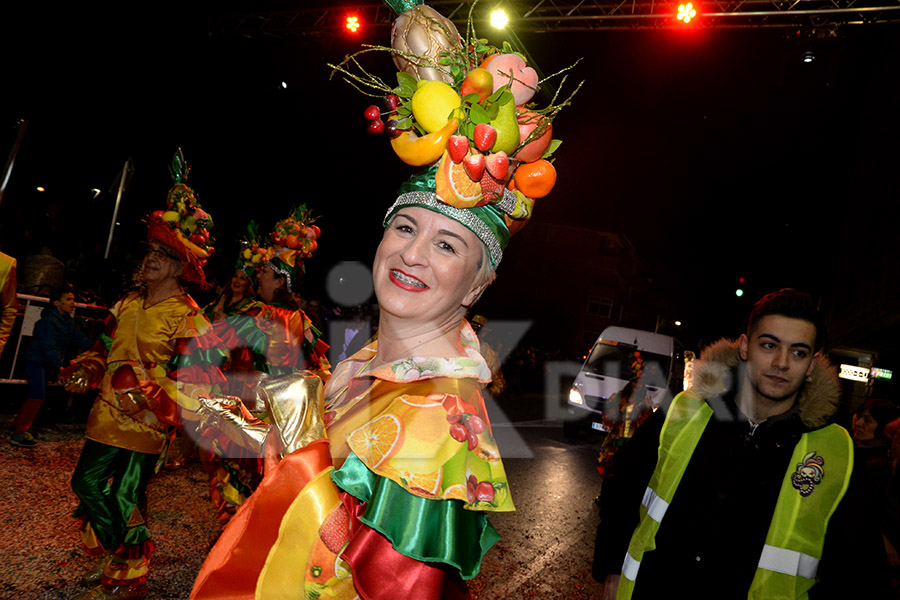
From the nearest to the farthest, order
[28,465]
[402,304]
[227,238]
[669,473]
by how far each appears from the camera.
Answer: [402,304] → [669,473] → [28,465] → [227,238]

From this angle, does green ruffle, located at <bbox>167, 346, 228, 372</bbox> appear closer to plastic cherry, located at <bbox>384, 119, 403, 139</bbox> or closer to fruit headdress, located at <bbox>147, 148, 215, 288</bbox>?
fruit headdress, located at <bbox>147, 148, 215, 288</bbox>

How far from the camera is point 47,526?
4516 mm

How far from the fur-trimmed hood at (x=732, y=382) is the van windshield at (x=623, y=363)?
9385 mm

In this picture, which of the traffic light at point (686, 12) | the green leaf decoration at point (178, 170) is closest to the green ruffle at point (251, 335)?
the green leaf decoration at point (178, 170)

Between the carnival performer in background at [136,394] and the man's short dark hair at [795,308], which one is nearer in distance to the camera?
the man's short dark hair at [795,308]

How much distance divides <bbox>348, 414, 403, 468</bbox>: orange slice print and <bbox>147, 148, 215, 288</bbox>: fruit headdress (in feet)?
10.8

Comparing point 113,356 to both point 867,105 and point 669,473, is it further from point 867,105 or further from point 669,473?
point 867,105

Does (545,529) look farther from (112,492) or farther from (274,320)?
(112,492)

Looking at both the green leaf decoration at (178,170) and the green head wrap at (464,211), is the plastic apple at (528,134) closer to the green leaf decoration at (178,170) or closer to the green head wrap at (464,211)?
the green head wrap at (464,211)

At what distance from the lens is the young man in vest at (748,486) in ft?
7.25

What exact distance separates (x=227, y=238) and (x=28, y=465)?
7112 mm

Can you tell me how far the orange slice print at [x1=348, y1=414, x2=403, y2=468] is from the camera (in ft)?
4.60

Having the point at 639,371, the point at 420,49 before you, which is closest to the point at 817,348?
the point at 420,49

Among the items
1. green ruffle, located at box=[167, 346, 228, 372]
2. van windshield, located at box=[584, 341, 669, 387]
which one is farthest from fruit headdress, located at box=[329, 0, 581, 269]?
van windshield, located at box=[584, 341, 669, 387]
